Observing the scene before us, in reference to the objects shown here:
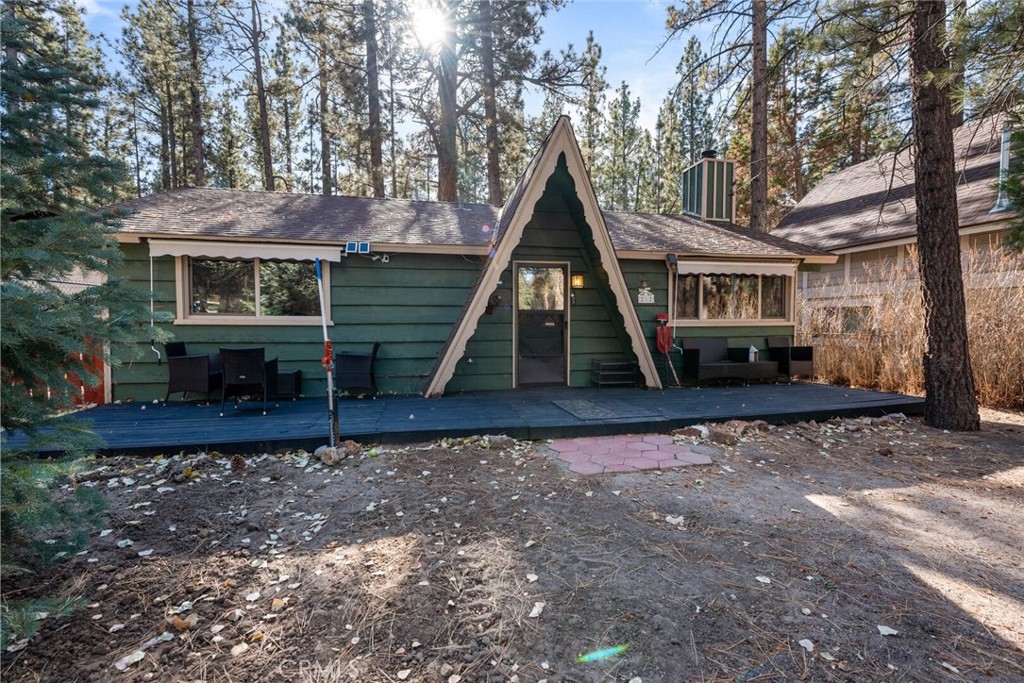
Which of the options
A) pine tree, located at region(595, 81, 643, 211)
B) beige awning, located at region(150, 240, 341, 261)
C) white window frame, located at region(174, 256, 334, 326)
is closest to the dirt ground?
white window frame, located at region(174, 256, 334, 326)

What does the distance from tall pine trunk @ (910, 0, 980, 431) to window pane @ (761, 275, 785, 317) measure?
286 cm

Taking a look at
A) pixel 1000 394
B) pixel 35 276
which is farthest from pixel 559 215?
pixel 1000 394

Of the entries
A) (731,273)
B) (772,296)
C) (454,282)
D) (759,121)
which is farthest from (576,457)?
(759,121)

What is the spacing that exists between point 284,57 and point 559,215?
12.5m

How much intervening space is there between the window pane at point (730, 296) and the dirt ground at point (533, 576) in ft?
14.2

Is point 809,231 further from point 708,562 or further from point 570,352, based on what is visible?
point 708,562

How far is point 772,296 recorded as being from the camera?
8.02 m

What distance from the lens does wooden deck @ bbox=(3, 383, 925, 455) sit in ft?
13.2

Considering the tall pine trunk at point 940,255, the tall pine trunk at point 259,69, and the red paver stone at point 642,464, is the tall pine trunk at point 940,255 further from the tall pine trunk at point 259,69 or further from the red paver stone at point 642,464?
the tall pine trunk at point 259,69

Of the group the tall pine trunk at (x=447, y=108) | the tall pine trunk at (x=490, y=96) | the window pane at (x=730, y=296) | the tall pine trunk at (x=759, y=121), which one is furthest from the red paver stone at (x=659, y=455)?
the tall pine trunk at (x=447, y=108)

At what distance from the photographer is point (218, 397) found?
602 cm

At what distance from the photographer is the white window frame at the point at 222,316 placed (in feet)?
19.4

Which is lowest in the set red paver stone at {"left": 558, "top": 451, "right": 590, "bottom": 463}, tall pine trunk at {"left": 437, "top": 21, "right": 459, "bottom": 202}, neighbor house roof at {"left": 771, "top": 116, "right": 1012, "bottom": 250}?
red paver stone at {"left": 558, "top": 451, "right": 590, "bottom": 463}

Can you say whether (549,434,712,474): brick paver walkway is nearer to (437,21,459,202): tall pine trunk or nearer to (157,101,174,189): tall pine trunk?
(437,21,459,202): tall pine trunk
